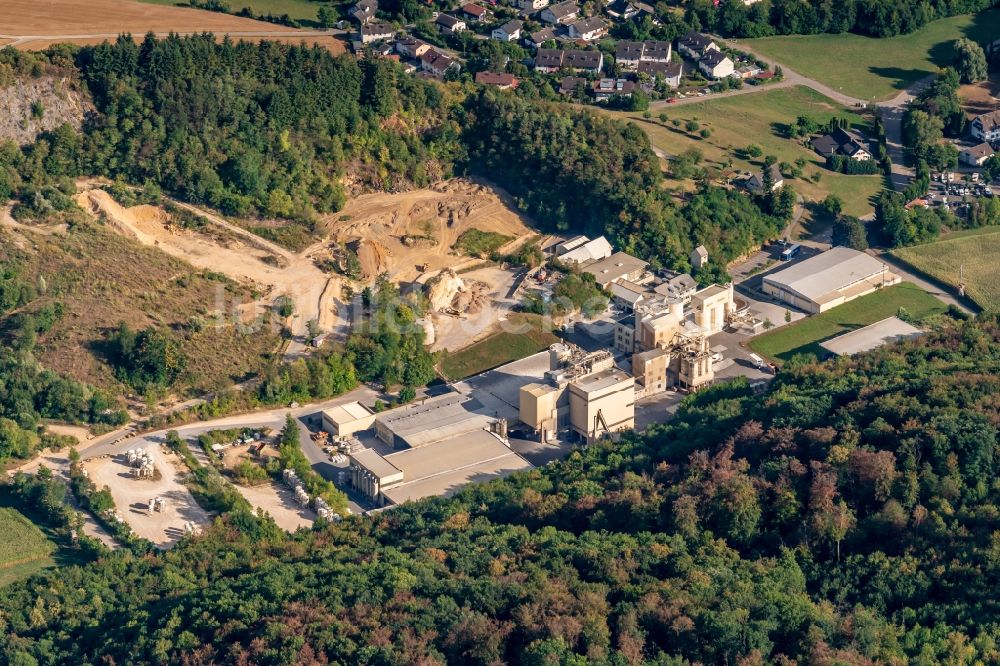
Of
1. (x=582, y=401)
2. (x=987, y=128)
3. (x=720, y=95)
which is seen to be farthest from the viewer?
(x=720, y=95)

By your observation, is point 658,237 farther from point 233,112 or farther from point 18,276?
point 18,276

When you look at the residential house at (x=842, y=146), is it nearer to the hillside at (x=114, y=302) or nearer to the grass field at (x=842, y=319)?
the grass field at (x=842, y=319)

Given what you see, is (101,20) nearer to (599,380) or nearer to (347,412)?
(347,412)

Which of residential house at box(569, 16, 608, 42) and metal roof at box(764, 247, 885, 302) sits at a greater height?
residential house at box(569, 16, 608, 42)

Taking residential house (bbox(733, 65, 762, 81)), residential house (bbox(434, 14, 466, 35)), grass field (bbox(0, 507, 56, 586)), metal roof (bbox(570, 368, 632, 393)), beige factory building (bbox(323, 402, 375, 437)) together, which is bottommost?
grass field (bbox(0, 507, 56, 586))

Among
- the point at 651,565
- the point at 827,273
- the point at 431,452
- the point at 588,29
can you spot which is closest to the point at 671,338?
the point at 827,273

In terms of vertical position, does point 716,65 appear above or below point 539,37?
below

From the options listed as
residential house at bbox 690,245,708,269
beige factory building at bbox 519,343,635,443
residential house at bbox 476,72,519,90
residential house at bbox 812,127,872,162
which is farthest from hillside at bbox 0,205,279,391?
residential house at bbox 812,127,872,162

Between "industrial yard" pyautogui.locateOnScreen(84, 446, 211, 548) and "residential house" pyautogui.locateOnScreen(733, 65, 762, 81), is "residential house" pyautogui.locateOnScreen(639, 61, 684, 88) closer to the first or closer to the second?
"residential house" pyautogui.locateOnScreen(733, 65, 762, 81)
